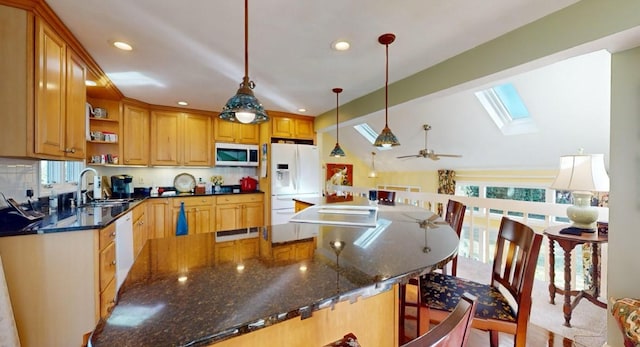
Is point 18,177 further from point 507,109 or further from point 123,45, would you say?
point 507,109

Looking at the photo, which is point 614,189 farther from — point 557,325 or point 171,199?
point 171,199

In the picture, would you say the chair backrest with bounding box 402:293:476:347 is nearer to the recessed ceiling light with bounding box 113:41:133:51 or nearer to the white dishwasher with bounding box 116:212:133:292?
the white dishwasher with bounding box 116:212:133:292

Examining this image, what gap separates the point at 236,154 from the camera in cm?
474

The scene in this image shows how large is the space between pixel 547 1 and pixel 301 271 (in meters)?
2.18

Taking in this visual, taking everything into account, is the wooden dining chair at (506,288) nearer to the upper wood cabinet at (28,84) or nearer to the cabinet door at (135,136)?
the upper wood cabinet at (28,84)

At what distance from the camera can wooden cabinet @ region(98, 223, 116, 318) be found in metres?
1.89

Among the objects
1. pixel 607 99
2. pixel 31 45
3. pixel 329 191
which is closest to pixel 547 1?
pixel 607 99

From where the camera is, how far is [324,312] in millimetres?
965

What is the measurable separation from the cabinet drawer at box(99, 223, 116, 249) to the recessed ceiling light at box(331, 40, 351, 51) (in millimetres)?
2257

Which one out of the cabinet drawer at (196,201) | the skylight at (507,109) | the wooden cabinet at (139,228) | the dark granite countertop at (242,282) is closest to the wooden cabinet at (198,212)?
the cabinet drawer at (196,201)

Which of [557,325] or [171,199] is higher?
[171,199]

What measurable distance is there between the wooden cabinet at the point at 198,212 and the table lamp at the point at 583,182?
14.4ft

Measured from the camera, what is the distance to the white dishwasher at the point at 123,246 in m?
2.28

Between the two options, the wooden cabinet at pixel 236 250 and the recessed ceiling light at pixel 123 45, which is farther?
the recessed ceiling light at pixel 123 45
